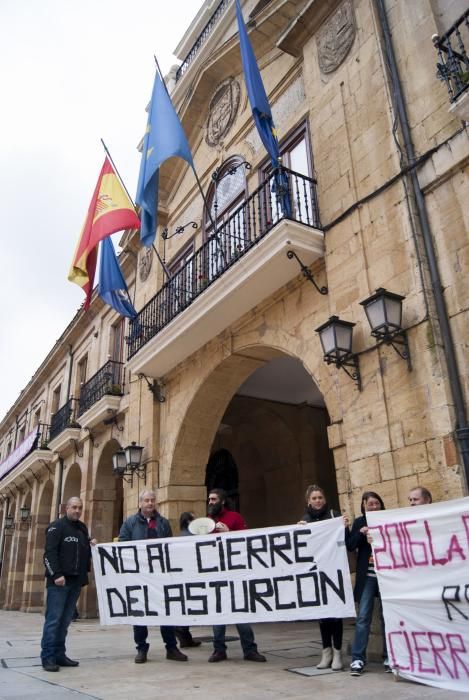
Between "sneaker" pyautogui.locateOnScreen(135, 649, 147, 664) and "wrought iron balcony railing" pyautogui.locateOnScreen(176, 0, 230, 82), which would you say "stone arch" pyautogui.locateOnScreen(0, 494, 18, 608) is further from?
"sneaker" pyautogui.locateOnScreen(135, 649, 147, 664)

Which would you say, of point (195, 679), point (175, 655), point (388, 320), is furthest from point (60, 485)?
point (388, 320)

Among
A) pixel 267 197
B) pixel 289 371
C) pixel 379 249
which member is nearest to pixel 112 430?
pixel 289 371

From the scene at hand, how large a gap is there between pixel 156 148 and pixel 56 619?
253 inches

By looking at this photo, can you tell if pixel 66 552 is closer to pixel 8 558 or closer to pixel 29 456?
pixel 29 456

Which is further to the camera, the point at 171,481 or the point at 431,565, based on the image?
the point at 171,481

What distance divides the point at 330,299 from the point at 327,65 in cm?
322

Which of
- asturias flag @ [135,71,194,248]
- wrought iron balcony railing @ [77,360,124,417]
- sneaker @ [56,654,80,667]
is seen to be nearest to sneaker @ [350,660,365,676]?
sneaker @ [56,654,80,667]

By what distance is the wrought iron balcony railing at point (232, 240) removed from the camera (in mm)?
6766

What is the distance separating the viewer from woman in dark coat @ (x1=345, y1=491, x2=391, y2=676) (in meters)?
4.20

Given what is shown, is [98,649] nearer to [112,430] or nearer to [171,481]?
[171,481]

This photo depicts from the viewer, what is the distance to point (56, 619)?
15.7ft

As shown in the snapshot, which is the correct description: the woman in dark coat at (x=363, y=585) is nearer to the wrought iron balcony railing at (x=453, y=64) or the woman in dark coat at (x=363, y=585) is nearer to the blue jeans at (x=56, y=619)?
the blue jeans at (x=56, y=619)

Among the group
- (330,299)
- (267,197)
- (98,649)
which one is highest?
(267,197)

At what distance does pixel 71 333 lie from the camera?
56.7 ft
